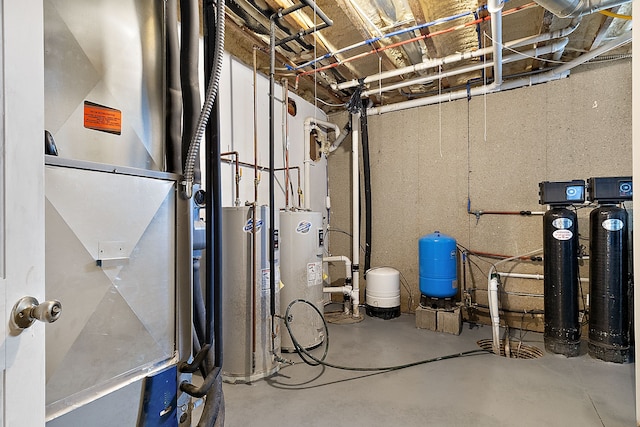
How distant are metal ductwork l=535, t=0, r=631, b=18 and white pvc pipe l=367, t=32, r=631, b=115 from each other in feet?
2.69

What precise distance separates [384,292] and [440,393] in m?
1.54

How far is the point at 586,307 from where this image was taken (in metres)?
2.98

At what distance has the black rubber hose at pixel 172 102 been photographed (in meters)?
1.16

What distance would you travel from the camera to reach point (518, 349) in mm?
2746

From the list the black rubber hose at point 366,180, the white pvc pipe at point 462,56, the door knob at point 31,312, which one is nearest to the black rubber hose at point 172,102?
the door knob at point 31,312

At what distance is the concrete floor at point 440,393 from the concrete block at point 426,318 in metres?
0.51

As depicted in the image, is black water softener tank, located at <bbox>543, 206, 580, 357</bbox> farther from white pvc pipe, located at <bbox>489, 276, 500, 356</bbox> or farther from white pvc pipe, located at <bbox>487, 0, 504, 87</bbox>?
white pvc pipe, located at <bbox>487, 0, 504, 87</bbox>

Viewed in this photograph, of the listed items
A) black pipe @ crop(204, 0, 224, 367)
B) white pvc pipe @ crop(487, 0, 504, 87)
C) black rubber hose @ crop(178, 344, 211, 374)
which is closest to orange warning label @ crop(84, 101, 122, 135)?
black pipe @ crop(204, 0, 224, 367)

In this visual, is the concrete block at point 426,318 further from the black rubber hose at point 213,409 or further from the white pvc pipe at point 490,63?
the black rubber hose at point 213,409

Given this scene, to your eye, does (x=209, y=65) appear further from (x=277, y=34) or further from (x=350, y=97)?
(x=350, y=97)

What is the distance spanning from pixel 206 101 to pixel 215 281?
0.65 m

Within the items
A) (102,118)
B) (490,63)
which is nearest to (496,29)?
(490,63)

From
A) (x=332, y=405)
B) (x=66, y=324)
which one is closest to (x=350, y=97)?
(x=332, y=405)

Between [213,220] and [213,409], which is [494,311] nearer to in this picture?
[213,409]
